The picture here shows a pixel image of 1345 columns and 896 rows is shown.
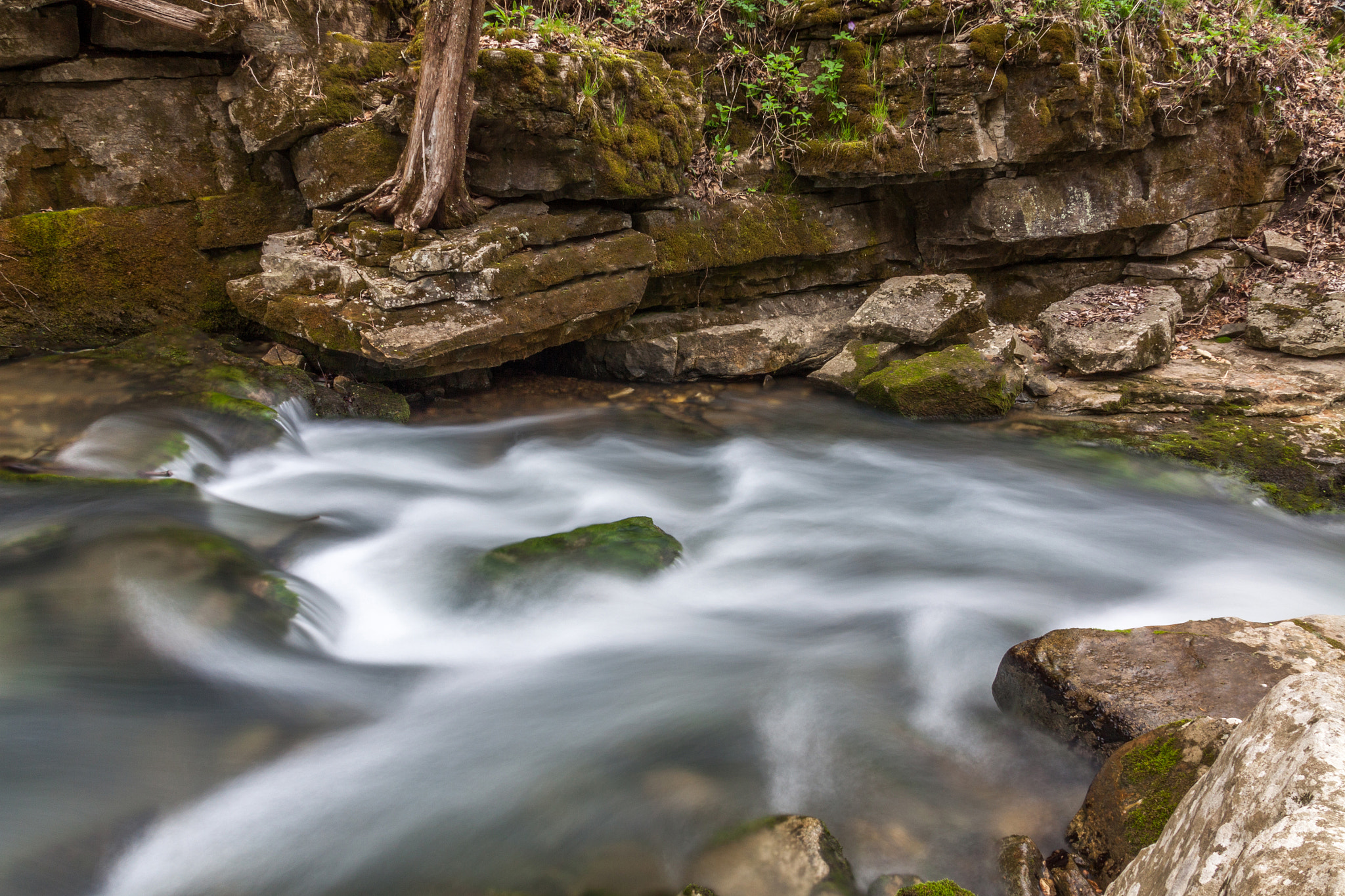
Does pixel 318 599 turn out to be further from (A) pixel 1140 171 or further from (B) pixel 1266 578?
(A) pixel 1140 171

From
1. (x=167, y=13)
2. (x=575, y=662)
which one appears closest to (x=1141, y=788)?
(x=575, y=662)

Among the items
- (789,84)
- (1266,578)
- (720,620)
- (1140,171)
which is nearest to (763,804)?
(720,620)

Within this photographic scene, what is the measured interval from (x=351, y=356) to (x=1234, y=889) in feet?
19.7

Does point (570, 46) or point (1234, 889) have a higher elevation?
point (570, 46)

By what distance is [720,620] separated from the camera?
413 centimetres

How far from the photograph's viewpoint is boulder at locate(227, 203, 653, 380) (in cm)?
521

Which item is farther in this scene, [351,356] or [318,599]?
[351,356]

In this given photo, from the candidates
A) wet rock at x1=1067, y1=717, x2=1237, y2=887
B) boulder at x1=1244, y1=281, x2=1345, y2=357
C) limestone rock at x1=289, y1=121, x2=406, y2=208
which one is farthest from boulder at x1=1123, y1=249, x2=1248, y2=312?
limestone rock at x1=289, y1=121, x2=406, y2=208

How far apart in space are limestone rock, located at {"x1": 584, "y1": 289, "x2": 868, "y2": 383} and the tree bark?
3.70 metres

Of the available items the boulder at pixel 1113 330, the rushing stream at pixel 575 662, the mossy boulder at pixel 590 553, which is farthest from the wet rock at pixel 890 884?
the boulder at pixel 1113 330

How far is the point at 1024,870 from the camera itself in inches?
94.9

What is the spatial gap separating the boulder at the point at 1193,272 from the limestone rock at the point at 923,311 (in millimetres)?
2179

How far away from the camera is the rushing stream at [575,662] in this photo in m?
2.59

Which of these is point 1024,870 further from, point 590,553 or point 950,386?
point 950,386
